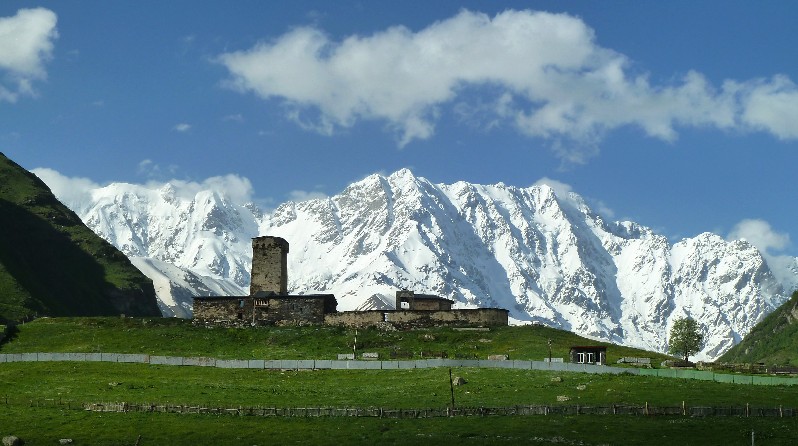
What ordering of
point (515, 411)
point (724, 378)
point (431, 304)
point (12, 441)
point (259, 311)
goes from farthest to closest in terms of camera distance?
1. point (431, 304)
2. point (259, 311)
3. point (724, 378)
4. point (515, 411)
5. point (12, 441)

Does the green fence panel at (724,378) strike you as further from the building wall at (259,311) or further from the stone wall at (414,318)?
the building wall at (259,311)

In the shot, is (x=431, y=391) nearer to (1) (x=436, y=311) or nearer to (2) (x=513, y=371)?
(2) (x=513, y=371)

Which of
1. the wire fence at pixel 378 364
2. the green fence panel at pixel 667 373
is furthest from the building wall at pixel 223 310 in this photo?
the green fence panel at pixel 667 373

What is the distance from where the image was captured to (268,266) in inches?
7328

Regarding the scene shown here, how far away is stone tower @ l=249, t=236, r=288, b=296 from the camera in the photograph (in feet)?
604

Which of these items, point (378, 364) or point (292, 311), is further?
point (292, 311)

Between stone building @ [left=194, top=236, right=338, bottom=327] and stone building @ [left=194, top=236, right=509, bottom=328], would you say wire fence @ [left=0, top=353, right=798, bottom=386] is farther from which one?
stone building @ [left=194, top=236, right=338, bottom=327]

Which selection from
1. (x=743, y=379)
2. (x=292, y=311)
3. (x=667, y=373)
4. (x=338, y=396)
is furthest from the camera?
(x=292, y=311)

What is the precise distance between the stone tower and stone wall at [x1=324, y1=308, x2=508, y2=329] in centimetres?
2028

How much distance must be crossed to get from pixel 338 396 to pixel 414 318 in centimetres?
6999

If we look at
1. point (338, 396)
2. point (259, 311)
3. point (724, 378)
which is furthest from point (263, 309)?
point (724, 378)

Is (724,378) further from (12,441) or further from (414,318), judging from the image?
(12,441)

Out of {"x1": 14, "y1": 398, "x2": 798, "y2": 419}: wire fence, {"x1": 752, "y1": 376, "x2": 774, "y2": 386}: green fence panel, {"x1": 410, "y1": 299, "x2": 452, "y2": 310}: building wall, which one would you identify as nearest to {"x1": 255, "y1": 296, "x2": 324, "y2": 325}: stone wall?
{"x1": 410, "y1": 299, "x2": 452, "y2": 310}: building wall

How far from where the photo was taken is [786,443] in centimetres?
7150
